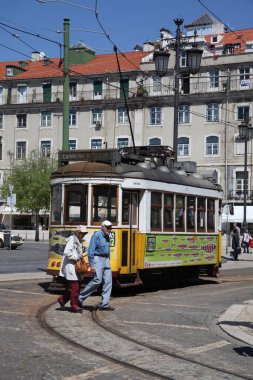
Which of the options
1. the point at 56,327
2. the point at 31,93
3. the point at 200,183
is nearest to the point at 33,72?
the point at 31,93

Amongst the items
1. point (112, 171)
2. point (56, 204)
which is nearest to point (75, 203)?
point (56, 204)

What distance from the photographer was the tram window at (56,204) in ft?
51.3

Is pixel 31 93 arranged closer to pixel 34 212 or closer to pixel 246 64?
pixel 34 212

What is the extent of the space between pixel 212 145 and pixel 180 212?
45880 mm

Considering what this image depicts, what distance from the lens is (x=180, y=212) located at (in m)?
17.6

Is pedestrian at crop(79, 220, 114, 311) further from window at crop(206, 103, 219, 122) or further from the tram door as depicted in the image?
window at crop(206, 103, 219, 122)

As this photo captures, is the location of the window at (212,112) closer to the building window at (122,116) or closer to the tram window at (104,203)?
the building window at (122,116)

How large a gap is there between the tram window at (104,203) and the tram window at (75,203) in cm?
24

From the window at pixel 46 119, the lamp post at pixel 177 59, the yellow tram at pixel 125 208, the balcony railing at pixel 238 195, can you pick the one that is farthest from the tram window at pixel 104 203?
the window at pixel 46 119

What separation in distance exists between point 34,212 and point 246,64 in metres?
22.6

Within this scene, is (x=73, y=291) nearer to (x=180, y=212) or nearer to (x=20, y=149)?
(x=180, y=212)

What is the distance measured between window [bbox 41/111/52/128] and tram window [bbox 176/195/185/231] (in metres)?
52.9

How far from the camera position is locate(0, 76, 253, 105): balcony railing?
6159cm

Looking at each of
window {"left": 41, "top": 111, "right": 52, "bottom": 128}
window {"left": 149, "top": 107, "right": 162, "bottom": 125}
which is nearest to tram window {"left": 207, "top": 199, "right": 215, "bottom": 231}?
window {"left": 149, "top": 107, "right": 162, "bottom": 125}
